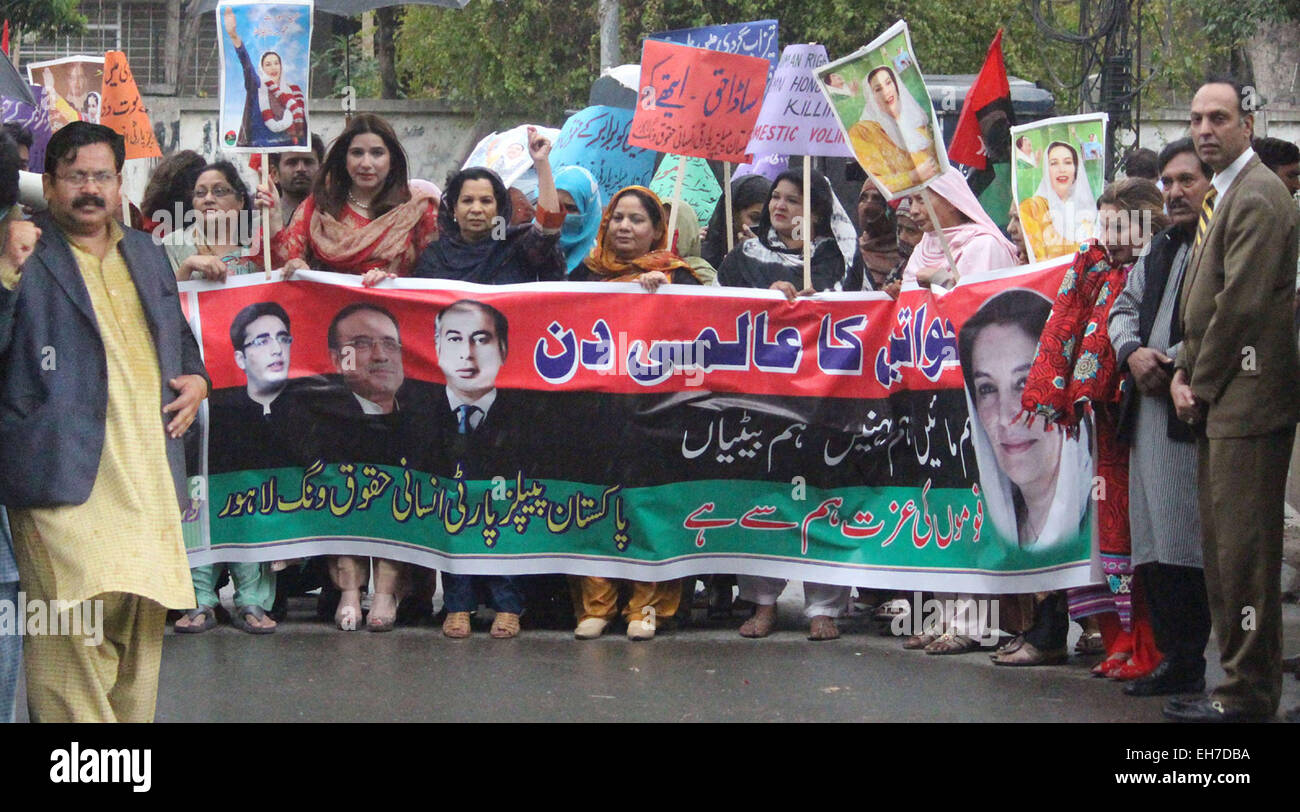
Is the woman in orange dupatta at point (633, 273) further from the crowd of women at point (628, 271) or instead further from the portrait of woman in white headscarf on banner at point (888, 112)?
the portrait of woman in white headscarf on banner at point (888, 112)

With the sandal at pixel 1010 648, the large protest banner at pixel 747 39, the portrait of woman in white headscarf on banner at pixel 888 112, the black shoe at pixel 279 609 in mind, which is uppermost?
the large protest banner at pixel 747 39

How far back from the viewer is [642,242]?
761 centimetres

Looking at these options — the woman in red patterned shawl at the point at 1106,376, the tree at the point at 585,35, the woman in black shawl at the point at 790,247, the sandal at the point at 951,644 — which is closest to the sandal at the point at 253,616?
the woman in black shawl at the point at 790,247

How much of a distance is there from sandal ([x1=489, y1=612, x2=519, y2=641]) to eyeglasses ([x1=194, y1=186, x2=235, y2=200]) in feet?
7.53

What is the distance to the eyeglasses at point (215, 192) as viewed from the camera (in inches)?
306

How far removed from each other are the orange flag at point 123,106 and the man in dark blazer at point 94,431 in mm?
3254

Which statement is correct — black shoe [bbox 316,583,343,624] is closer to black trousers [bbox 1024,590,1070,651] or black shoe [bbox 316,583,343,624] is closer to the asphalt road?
the asphalt road

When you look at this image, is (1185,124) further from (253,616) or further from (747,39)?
(253,616)

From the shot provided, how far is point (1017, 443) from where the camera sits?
6883 mm

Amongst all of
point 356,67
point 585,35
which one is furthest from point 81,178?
point 356,67

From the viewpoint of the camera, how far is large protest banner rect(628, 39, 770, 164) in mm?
7660

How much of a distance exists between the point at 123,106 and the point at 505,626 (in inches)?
126

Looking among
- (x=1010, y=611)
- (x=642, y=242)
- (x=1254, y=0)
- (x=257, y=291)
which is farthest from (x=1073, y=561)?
(x=1254, y=0)
